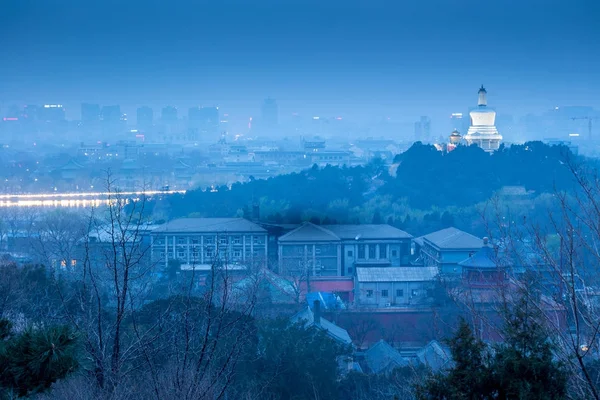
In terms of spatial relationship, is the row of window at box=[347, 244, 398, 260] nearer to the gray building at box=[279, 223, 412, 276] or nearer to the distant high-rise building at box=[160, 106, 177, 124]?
the gray building at box=[279, 223, 412, 276]

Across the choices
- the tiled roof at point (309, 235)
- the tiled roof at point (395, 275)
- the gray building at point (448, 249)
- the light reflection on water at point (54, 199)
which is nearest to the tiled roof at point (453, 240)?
the gray building at point (448, 249)

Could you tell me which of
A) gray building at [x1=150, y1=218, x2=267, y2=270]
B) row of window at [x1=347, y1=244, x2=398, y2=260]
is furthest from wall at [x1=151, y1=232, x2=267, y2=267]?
row of window at [x1=347, y1=244, x2=398, y2=260]

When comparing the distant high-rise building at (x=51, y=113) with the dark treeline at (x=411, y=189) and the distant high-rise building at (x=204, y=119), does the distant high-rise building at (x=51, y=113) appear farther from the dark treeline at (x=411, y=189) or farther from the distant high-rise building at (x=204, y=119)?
the dark treeline at (x=411, y=189)

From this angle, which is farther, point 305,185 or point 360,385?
point 305,185

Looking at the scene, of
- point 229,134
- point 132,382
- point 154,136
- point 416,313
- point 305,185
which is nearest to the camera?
point 132,382

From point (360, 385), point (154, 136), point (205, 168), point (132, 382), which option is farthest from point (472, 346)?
point (154, 136)

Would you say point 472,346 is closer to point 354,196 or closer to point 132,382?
point 132,382

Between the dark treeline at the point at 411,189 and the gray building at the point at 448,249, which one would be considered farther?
the dark treeline at the point at 411,189
